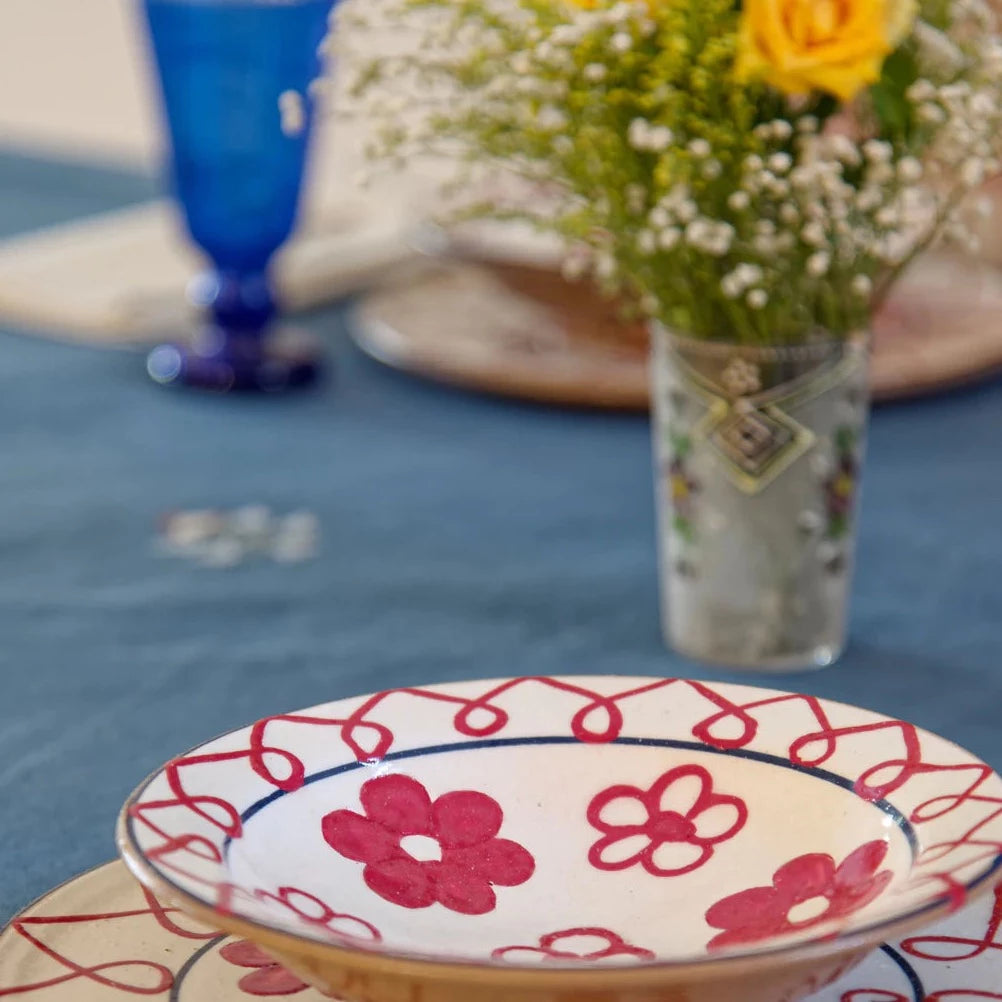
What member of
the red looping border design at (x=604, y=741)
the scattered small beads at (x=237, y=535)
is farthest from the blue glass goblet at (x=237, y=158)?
the red looping border design at (x=604, y=741)

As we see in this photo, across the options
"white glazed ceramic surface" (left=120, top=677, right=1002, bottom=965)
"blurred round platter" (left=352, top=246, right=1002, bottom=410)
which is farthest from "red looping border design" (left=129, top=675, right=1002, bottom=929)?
"blurred round platter" (left=352, top=246, right=1002, bottom=410)

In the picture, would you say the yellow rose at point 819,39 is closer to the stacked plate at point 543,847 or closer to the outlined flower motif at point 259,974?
the stacked plate at point 543,847

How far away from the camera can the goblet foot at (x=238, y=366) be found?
4.20ft

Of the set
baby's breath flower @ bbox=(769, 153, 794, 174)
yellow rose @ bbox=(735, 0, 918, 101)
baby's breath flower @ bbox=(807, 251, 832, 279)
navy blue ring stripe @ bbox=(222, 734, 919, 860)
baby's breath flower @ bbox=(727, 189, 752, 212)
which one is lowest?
navy blue ring stripe @ bbox=(222, 734, 919, 860)

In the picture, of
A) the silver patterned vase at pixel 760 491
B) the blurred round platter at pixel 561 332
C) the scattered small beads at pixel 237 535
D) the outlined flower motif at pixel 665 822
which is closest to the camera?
the outlined flower motif at pixel 665 822

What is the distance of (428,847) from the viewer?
51 cm

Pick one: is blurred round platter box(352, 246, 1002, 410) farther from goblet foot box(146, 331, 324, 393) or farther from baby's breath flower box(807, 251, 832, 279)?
baby's breath flower box(807, 251, 832, 279)

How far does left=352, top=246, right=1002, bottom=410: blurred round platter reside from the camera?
121cm

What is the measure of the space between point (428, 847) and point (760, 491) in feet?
1.17

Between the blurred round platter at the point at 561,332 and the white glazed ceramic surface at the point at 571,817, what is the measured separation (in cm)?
67

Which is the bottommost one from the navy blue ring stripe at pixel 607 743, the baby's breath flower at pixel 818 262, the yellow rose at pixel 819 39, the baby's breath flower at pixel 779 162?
the navy blue ring stripe at pixel 607 743

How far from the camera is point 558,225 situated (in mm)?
806

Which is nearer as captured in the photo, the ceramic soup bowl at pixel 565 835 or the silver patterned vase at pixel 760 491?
the ceramic soup bowl at pixel 565 835

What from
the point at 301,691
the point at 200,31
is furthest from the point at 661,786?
the point at 200,31
